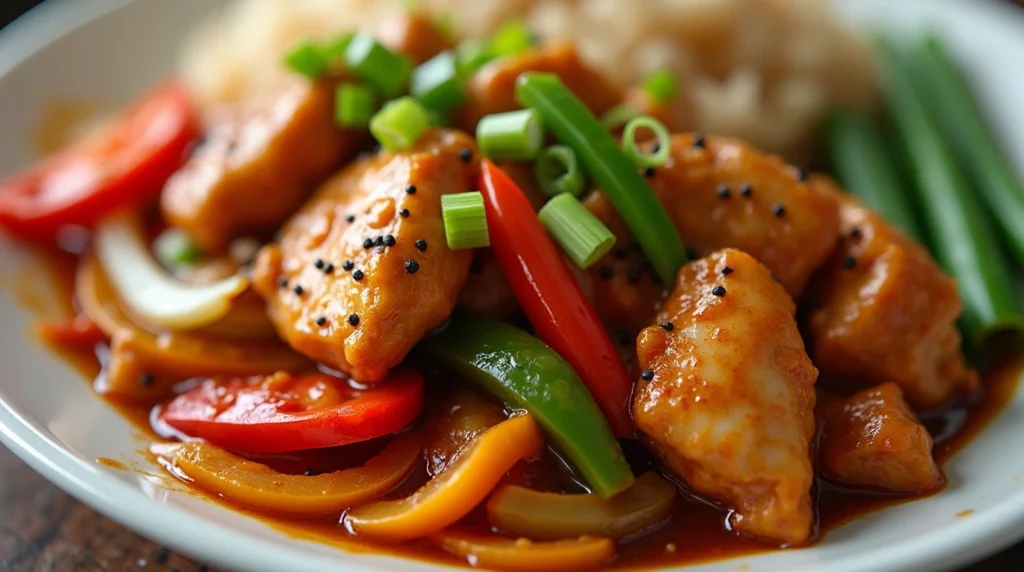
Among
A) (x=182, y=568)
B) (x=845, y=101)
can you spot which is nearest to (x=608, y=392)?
(x=182, y=568)

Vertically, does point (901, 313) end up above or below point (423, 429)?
above

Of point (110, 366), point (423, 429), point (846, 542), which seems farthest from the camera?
point (110, 366)

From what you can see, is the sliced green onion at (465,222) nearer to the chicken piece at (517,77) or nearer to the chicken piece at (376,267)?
the chicken piece at (376,267)

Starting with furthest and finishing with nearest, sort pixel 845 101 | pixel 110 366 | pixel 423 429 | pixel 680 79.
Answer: pixel 845 101 → pixel 680 79 → pixel 110 366 → pixel 423 429

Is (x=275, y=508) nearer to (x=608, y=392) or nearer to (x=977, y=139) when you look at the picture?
(x=608, y=392)

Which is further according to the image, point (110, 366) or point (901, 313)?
point (110, 366)

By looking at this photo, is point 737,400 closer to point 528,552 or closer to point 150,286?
point 528,552

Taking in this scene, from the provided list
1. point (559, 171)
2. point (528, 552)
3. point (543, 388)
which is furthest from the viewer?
point (559, 171)

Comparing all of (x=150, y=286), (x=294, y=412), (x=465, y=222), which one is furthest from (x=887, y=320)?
(x=150, y=286)
